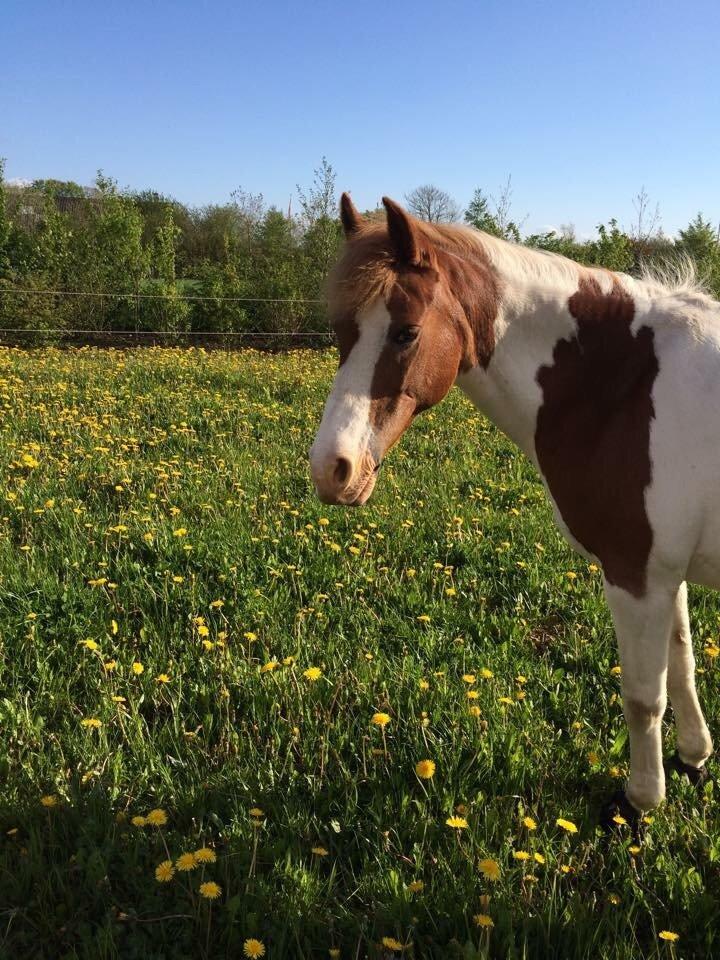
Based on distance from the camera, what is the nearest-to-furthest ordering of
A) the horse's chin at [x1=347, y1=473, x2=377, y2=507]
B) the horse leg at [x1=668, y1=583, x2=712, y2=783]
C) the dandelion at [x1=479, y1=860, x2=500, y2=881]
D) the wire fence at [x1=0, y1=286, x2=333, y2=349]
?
the dandelion at [x1=479, y1=860, x2=500, y2=881] → the horse's chin at [x1=347, y1=473, x2=377, y2=507] → the horse leg at [x1=668, y1=583, x2=712, y2=783] → the wire fence at [x1=0, y1=286, x2=333, y2=349]

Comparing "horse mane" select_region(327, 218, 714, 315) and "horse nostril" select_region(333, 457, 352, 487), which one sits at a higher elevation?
"horse mane" select_region(327, 218, 714, 315)

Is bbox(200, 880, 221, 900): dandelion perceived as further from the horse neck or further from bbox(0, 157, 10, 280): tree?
bbox(0, 157, 10, 280): tree

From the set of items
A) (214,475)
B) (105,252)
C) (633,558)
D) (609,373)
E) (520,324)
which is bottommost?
(214,475)

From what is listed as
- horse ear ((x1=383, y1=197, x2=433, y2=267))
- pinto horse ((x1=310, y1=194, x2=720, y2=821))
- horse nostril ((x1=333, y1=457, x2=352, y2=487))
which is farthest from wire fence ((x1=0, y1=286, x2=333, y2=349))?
horse nostril ((x1=333, y1=457, x2=352, y2=487))

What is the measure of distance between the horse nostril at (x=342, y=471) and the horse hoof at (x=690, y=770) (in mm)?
1767

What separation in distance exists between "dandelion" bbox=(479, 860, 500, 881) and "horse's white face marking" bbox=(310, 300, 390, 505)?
1019 mm

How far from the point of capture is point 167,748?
2363 mm

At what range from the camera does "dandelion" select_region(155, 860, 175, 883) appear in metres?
1.72

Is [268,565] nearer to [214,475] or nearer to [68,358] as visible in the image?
[214,475]

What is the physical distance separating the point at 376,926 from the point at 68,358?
32.9 ft

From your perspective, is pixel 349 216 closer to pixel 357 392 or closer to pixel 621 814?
pixel 357 392

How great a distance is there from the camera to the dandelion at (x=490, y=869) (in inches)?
66.7

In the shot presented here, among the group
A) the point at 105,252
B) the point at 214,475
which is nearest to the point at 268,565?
the point at 214,475

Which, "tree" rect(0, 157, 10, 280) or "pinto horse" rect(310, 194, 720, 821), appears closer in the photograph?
"pinto horse" rect(310, 194, 720, 821)
